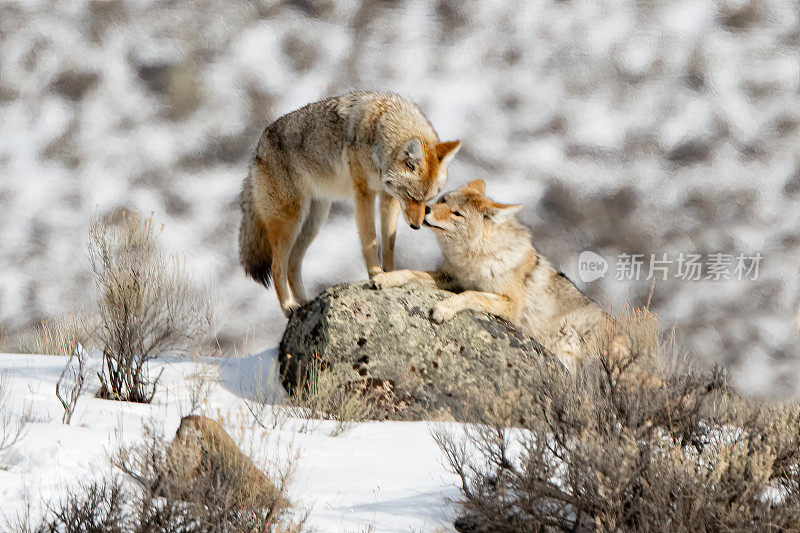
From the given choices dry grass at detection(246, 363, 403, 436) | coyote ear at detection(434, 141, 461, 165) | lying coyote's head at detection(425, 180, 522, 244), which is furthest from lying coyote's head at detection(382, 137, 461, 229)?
dry grass at detection(246, 363, 403, 436)

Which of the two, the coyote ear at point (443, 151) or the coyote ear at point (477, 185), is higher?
the coyote ear at point (443, 151)

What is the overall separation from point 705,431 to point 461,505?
1.38 metres

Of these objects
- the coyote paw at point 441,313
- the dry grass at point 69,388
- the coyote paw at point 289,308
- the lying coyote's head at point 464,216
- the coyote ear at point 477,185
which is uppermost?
the coyote ear at point 477,185

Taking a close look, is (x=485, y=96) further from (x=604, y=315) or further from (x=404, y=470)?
(x=404, y=470)

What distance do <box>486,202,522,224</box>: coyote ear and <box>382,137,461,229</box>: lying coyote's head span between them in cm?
51

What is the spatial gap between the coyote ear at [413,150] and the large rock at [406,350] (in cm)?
97

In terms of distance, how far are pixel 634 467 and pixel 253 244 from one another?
492 centimetres

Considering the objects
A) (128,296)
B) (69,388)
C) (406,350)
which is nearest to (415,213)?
(406,350)

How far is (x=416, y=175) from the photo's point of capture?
612cm

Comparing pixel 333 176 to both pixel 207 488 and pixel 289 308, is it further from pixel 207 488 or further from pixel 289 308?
pixel 207 488

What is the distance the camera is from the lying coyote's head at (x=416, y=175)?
611 cm

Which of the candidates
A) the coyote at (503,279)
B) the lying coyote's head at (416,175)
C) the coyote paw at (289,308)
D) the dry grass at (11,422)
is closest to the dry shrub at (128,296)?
the dry grass at (11,422)

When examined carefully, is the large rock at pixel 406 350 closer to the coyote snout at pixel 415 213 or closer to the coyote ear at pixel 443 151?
the coyote snout at pixel 415 213

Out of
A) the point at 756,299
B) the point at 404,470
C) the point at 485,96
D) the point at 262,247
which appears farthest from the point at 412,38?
the point at 404,470
